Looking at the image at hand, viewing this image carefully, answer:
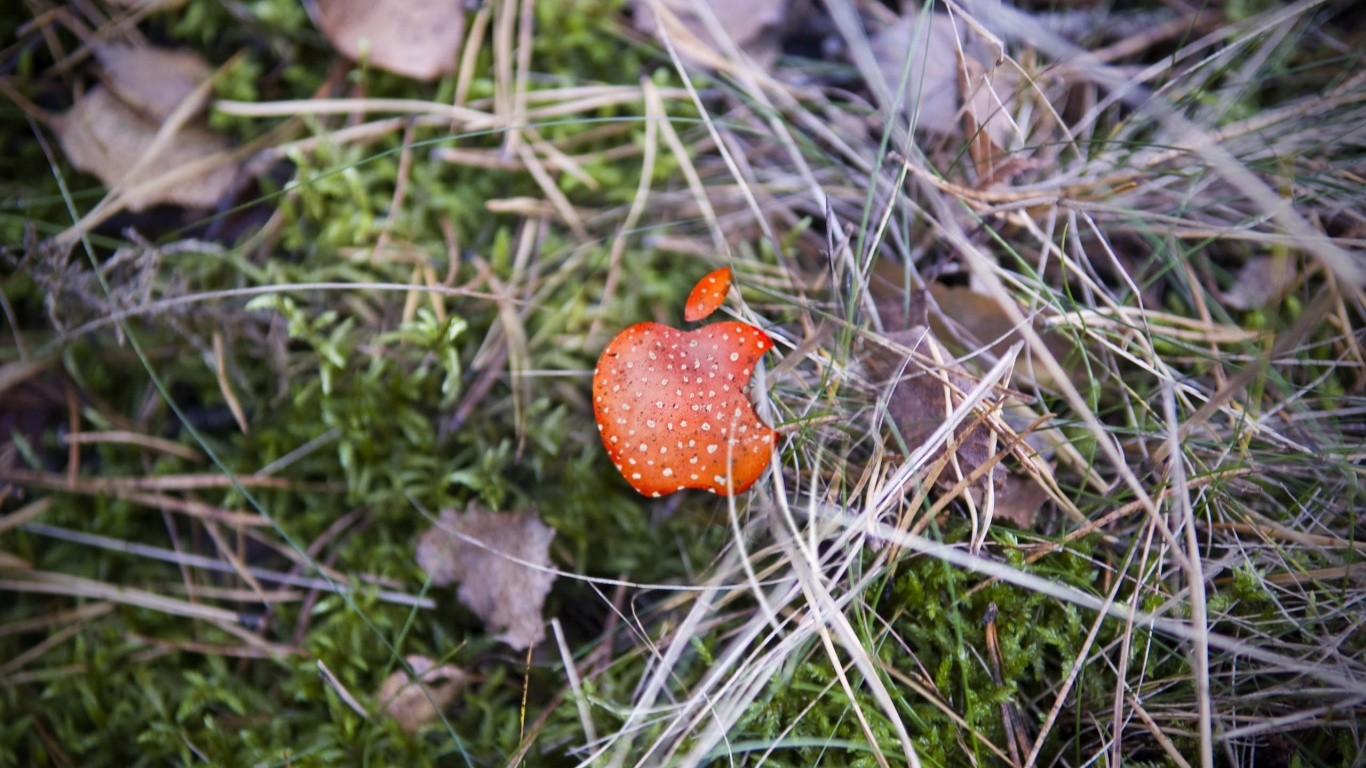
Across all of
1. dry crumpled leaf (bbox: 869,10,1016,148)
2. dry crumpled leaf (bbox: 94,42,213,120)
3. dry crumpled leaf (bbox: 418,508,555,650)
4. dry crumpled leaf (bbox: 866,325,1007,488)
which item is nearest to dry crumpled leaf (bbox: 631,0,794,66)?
dry crumpled leaf (bbox: 869,10,1016,148)

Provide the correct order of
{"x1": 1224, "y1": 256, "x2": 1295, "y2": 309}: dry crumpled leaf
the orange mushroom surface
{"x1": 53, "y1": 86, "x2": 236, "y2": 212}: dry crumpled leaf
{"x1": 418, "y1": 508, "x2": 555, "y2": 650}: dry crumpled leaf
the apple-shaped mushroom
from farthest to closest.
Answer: {"x1": 53, "y1": 86, "x2": 236, "y2": 212}: dry crumpled leaf, {"x1": 1224, "y1": 256, "x2": 1295, "y2": 309}: dry crumpled leaf, {"x1": 418, "y1": 508, "x2": 555, "y2": 650}: dry crumpled leaf, the orange mushroom surface, the apple-shaped mushroom

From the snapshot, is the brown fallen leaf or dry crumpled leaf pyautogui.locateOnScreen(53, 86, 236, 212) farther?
dry crumpled leaf pyautogui.locateOnScreen(53, 86, 236, 212)

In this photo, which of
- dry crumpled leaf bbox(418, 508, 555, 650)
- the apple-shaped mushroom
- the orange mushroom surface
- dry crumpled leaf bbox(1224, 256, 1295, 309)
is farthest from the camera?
dry crumpled leaf bbox(1224, 256, 1295, 309)

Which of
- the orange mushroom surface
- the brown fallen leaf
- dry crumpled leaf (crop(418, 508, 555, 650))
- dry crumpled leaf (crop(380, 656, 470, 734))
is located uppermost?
the orange mushroom surface

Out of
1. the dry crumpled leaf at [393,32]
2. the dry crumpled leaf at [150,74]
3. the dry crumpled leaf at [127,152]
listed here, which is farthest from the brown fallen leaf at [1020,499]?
the dry crumpled leaf at [150,74]

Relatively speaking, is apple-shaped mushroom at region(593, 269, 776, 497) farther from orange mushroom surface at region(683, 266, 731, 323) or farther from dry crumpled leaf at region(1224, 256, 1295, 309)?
dry crumpled leaf at region(1224, 256, 1295, 309)

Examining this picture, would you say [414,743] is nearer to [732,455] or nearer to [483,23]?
[732,455]
